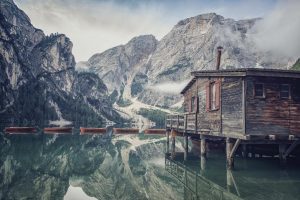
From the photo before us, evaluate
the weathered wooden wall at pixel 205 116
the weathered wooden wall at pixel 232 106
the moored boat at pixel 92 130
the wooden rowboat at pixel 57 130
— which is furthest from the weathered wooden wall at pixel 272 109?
the wooden rowboat at pixel 57 130

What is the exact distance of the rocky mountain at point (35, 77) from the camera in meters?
119

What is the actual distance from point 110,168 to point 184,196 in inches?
442

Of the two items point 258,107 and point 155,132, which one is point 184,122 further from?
point 155,132

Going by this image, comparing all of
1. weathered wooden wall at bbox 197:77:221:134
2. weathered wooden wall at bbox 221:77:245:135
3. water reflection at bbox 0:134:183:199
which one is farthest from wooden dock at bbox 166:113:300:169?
water reflection at bbox 0:134:183:199

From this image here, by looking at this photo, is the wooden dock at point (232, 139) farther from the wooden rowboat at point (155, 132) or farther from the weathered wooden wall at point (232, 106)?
the wooden rowboat at point (155, 132)

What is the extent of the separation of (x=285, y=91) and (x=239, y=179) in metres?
7.19

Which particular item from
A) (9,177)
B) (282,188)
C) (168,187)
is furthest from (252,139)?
(9,177)

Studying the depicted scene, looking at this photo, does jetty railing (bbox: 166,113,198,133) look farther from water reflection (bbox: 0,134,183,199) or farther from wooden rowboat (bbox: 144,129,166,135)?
wooden rowboat (bbox: 144,129,166,135)

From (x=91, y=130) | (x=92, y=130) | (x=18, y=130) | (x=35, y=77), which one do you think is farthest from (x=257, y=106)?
(x=35, y=77)

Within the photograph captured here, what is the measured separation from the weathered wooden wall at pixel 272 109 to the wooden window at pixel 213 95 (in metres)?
2.89

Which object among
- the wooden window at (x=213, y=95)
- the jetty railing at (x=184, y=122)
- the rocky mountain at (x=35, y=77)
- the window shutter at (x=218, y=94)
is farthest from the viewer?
the rocky mountain at (x=35, y=77)

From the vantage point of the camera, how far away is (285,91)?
21.5 m

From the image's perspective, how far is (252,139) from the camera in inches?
781

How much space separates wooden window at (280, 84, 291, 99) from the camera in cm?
2141
